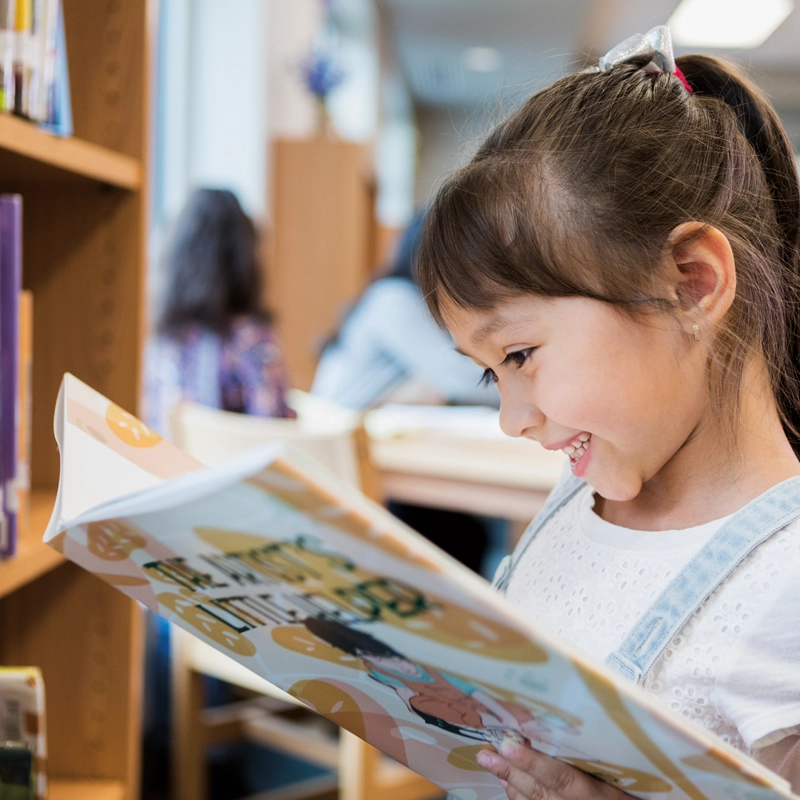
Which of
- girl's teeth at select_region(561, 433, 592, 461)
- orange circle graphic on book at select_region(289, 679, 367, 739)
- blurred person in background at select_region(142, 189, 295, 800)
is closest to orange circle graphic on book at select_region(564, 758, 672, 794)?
orange circle graphic on book at select_region(289, 679, 367, 739)

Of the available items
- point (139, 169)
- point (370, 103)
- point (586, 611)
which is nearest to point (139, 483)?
point (586, 611)

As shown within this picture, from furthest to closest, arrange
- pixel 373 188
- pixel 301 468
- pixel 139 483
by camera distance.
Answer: pixel 373 188 < pixel 139 483 < pixel 301 468

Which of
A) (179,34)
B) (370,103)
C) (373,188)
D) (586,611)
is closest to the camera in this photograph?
(586,611)

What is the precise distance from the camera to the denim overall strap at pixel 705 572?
1.79 feet

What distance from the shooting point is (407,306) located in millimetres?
2406

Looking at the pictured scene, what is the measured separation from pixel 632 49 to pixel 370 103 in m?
5.33

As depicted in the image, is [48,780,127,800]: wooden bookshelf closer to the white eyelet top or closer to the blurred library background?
the blurred library background

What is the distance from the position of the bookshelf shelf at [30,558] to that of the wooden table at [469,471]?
861mm

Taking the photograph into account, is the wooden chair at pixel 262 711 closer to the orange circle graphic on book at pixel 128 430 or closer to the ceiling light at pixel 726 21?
the orange circle graphic on book at pixel 128 430

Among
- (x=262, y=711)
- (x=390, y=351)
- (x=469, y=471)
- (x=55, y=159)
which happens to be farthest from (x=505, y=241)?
A: (x=390, y=351)

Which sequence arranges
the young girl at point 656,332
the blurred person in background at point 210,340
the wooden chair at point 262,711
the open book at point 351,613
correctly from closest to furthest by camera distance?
the open book at point 351,613 → the young girl at point 656,332 → the wooden chair at point 262,711 → the blurred person in background at point 210,340

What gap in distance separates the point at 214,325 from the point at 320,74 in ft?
6.28

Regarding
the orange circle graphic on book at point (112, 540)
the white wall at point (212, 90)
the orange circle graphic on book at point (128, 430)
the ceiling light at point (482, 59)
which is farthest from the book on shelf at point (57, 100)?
the ceiling light at point (482, 59)

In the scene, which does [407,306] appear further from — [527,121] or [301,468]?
[301,468]
